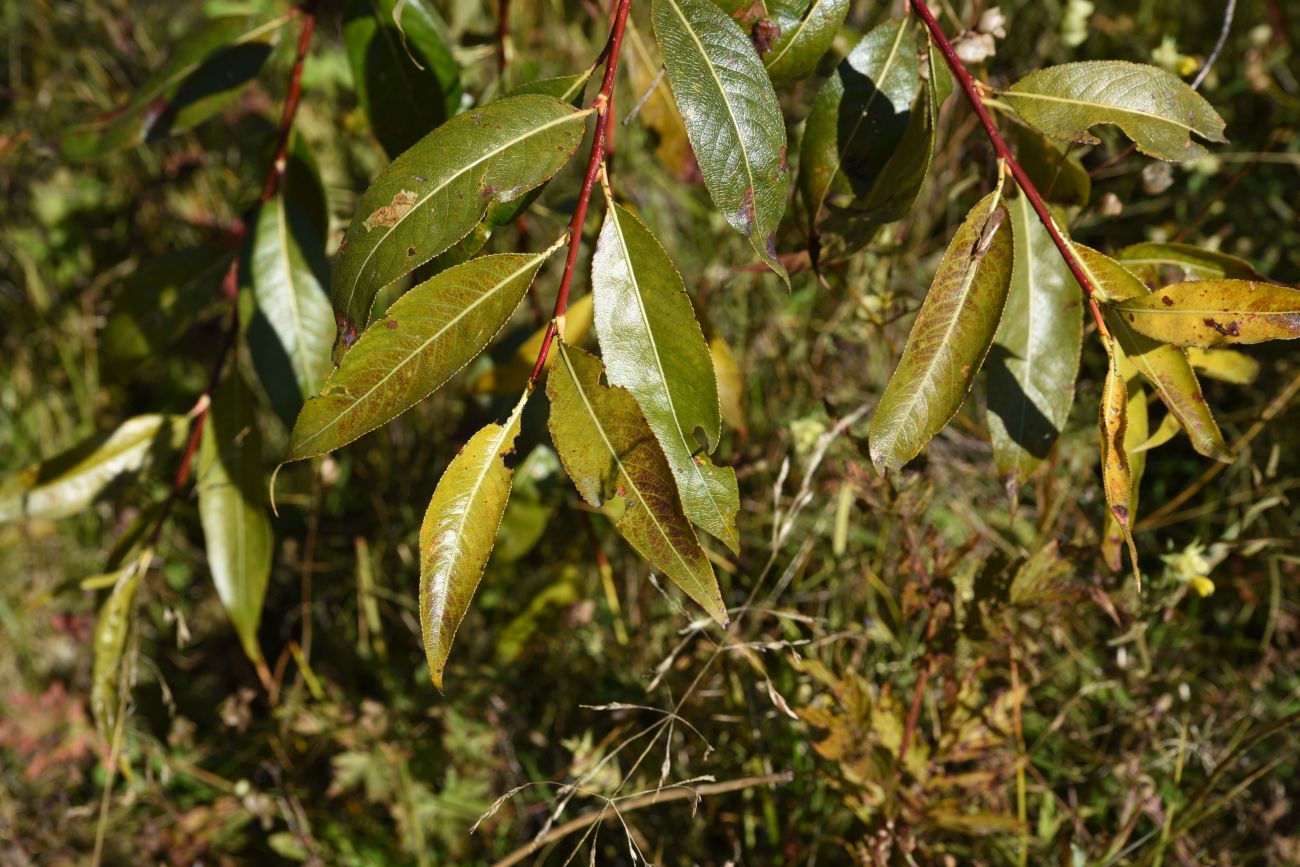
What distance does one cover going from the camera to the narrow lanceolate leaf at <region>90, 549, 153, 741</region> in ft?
4.57

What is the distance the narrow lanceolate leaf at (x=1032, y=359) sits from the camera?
107 cm

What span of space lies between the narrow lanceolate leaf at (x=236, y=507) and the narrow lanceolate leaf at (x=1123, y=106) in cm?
103

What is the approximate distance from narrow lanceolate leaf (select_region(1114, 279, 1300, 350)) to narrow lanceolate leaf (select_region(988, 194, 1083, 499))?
0.69 feet

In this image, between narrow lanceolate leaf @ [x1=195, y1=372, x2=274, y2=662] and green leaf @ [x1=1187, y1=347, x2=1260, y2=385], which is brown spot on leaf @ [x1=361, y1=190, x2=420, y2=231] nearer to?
narrow lanceolate leaf @ [x1=195, y1=372, x2=274, y2=662]

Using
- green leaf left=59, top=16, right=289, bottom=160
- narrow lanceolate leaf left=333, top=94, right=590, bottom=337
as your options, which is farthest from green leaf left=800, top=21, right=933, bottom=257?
green leaf left=59, top=16, right=289, bottom=160

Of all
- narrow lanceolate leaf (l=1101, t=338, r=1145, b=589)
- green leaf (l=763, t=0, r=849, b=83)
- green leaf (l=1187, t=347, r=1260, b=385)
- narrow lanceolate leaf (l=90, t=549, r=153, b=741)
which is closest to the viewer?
narrow lanceolate leaf (l=1101, t=338, r=1145, b=589)

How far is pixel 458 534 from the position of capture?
33.9 inches

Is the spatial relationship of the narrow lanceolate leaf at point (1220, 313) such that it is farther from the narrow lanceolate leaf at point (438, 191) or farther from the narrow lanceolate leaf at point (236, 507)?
the narrow lanceolate leaf at point (236, 507)

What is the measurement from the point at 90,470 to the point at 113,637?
24cm

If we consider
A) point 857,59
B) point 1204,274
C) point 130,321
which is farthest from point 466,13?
point 1204,274

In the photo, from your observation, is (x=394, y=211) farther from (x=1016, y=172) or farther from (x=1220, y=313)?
(x=1220, y=313)

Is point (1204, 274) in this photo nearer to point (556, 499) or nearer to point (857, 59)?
point (857, 59)

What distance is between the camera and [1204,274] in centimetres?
114

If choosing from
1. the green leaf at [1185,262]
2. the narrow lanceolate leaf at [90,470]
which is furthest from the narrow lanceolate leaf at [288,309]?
the green leaf at [1185,262]
